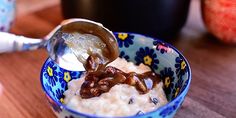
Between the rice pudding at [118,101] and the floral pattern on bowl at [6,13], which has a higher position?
the floral pattern on bowl at [6,13]

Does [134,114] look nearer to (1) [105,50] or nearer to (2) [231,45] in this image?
(1) [105,50]

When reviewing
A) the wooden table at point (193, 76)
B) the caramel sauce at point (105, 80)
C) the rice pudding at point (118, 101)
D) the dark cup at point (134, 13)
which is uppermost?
the dark cup at point (134, 13)

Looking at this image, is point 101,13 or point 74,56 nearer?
point 74,56

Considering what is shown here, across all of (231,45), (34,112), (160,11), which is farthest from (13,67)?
(231,45)

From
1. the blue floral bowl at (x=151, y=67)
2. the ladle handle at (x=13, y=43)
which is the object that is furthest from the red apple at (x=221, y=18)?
the ladle handle at (x=13, y=43)

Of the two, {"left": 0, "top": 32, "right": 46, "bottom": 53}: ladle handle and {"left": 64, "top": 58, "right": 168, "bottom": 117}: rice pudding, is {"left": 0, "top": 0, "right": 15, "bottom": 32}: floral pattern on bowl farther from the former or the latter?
{"left": 64, "top": 58, "right": 168, "bottom": 117}: rice pudding

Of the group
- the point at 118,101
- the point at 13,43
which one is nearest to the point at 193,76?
the point at 118,101

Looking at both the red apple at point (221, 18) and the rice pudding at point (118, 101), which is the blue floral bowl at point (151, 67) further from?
the red apple at point (221, 18)

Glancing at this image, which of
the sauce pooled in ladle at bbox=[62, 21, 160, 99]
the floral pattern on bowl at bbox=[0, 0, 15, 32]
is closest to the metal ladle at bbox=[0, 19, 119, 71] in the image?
the sauce pooled in ladle at bbox=[62, 21, 160, 99]
